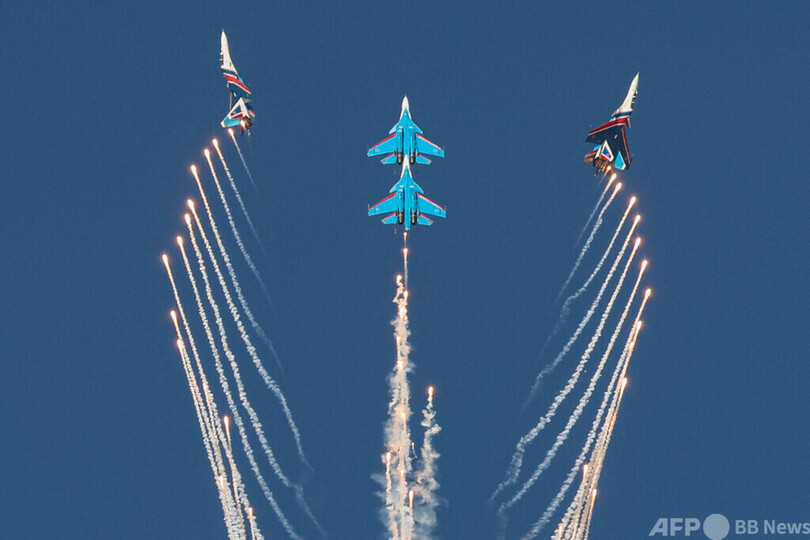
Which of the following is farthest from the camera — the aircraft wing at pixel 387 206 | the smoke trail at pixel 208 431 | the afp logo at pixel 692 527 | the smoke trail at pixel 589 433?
the afp logo at pixel 692 527

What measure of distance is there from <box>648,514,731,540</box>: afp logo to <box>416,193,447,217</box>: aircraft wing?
90.3ft

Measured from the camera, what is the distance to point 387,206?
120m

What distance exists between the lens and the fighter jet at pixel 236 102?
4761 inches

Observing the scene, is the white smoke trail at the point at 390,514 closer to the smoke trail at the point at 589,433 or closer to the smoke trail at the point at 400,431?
the smoke trail at the point at 400,431

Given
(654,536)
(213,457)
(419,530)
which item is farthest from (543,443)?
(213,457)

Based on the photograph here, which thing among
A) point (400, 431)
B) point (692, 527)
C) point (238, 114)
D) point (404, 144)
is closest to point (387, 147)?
point (404, 144)

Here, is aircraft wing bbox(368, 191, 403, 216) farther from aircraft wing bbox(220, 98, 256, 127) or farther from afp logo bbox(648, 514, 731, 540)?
afp logo bbox(648, 514, 731, 540)

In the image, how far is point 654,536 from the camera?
138375 millimetres

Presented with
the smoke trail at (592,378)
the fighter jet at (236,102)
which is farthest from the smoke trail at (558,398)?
the fighter jet at (236,102)

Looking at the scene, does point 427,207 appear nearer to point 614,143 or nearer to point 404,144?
point 404,144

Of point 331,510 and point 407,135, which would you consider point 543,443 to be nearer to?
point 331,510

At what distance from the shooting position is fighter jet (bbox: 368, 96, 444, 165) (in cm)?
12031

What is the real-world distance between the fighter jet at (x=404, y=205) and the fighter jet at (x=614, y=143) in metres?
10.1

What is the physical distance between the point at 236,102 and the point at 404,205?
38.6 ft
